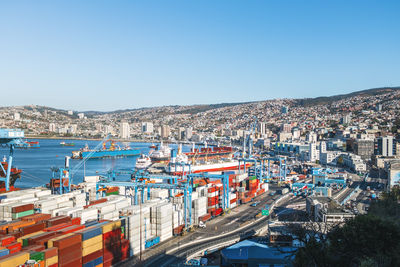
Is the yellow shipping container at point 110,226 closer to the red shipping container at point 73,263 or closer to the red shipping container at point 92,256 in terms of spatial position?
the red shipping container at point 92,256

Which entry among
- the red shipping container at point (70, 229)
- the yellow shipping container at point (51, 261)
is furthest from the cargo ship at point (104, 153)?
the yellow shipping container at point (51, 261)

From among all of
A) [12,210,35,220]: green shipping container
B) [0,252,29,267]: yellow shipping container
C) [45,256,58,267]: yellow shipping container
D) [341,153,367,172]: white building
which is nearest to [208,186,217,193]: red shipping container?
[12,210,35,220]: green shipping container

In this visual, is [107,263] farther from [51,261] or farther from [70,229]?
[51,261]

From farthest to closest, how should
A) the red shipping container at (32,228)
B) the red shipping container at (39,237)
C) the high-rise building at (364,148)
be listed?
the high-rise building at (364,148) → the red shipping container at (32,228) → the red shipping container at (39,237)

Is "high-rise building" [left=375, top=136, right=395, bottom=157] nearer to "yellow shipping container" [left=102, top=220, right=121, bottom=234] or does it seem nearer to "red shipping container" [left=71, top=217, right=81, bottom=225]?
"yellow shipping container" [left=102, top=220, right=121, bottom=234]

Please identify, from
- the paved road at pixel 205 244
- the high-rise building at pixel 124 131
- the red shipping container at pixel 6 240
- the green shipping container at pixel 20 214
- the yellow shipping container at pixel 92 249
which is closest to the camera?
the red shipping container at pixel 6 240

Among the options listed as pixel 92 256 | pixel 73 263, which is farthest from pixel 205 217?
pixel 73 263

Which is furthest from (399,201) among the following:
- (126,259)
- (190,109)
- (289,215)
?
(190,109)
